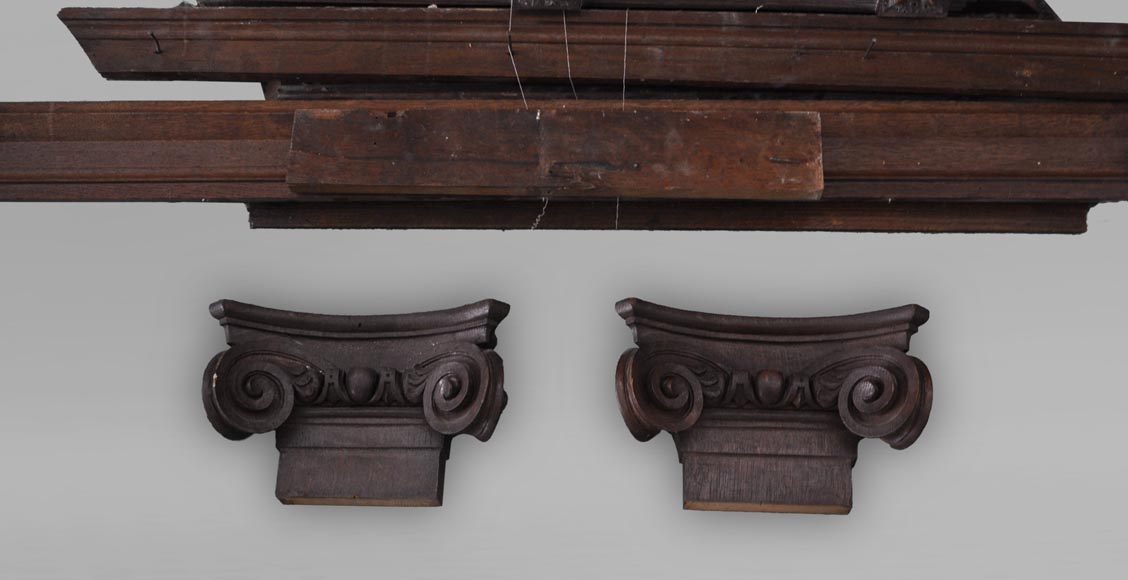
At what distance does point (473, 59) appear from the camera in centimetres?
129

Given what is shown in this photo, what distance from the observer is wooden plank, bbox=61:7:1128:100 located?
129 centimetres

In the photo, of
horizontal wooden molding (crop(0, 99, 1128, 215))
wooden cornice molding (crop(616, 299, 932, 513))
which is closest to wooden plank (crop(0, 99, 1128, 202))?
horizontal wooden molding (crop(0, 99, 1128, 215))

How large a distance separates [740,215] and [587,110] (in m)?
0.21

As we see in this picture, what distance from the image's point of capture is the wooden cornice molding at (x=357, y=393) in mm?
1326

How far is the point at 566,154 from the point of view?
1.24 meters

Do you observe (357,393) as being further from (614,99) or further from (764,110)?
(764,110)

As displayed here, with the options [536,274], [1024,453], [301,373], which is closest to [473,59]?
[536,274]

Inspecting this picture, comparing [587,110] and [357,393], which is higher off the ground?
[587,110]

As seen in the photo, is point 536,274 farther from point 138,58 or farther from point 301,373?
point 138,58

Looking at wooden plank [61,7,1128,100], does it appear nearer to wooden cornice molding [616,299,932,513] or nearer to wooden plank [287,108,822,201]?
wooden plank [287,108,822,201]

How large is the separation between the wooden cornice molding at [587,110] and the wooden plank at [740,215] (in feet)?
0.05

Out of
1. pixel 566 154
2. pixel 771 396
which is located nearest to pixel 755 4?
pixel 566 154

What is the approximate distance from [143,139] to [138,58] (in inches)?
3.4

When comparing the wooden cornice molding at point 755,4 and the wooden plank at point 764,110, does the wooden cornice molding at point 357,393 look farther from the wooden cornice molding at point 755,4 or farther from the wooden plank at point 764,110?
the wooden cornice molding at point 755,4
